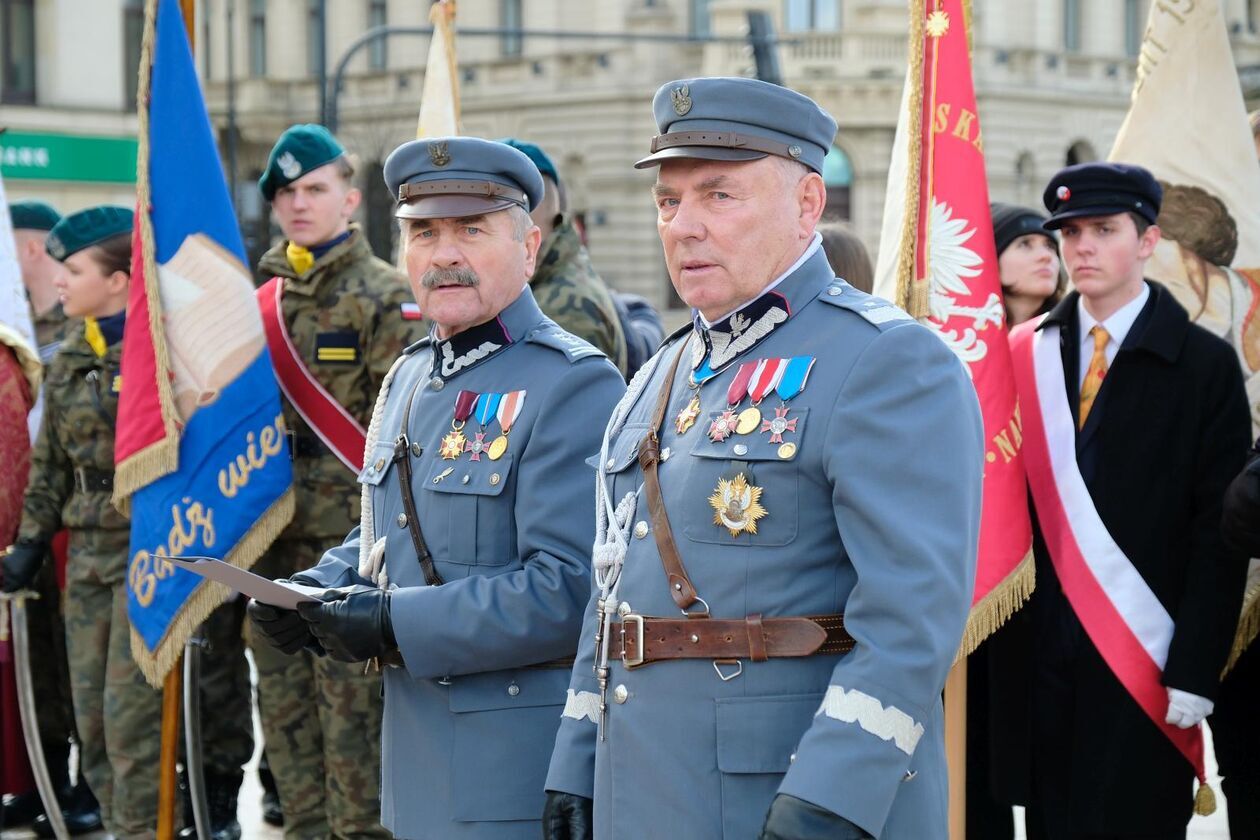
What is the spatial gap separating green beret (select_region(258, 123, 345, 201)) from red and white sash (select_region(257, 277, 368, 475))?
406 millimetres

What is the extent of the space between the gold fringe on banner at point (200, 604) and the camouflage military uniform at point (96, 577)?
1.07 ft

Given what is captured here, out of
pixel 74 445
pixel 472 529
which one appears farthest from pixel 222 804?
pixel 472 529

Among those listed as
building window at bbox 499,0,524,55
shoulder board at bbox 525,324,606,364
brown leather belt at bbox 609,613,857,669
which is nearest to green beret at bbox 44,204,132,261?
shoulder board at bbox 525,324,606,364

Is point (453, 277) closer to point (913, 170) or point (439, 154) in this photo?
point (439, 154)

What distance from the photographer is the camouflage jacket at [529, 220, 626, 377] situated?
568 cm

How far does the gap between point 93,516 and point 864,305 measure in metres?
3.74

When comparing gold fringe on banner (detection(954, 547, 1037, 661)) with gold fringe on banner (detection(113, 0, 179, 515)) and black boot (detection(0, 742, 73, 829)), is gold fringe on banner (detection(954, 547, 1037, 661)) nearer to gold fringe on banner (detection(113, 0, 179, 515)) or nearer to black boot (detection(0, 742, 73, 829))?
gold fringe on banner (detection(113, 0, 179, 515))

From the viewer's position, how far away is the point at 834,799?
2604 mm

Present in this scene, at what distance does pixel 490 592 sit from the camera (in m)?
3.53

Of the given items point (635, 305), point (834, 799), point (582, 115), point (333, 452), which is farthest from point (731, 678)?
point (582, 115)

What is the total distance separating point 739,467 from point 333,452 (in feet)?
9.80

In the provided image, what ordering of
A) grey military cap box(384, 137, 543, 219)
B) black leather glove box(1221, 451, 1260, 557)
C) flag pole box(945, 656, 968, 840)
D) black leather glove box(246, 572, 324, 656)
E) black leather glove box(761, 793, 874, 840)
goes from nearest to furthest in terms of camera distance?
black leather glove box(761, 793, 874, 840), black leather glove box(246, 572, 324, 656), grey military cap box(384, 137, 543, 219), black leather glove box(1221, 451, 1260, 557), flag pole box(945, 656, 968, 840)

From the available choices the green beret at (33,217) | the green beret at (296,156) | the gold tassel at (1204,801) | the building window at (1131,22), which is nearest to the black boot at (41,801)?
the green beret at (33,217)

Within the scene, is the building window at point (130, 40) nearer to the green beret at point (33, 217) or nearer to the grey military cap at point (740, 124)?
the green beret at point (33, 217)
